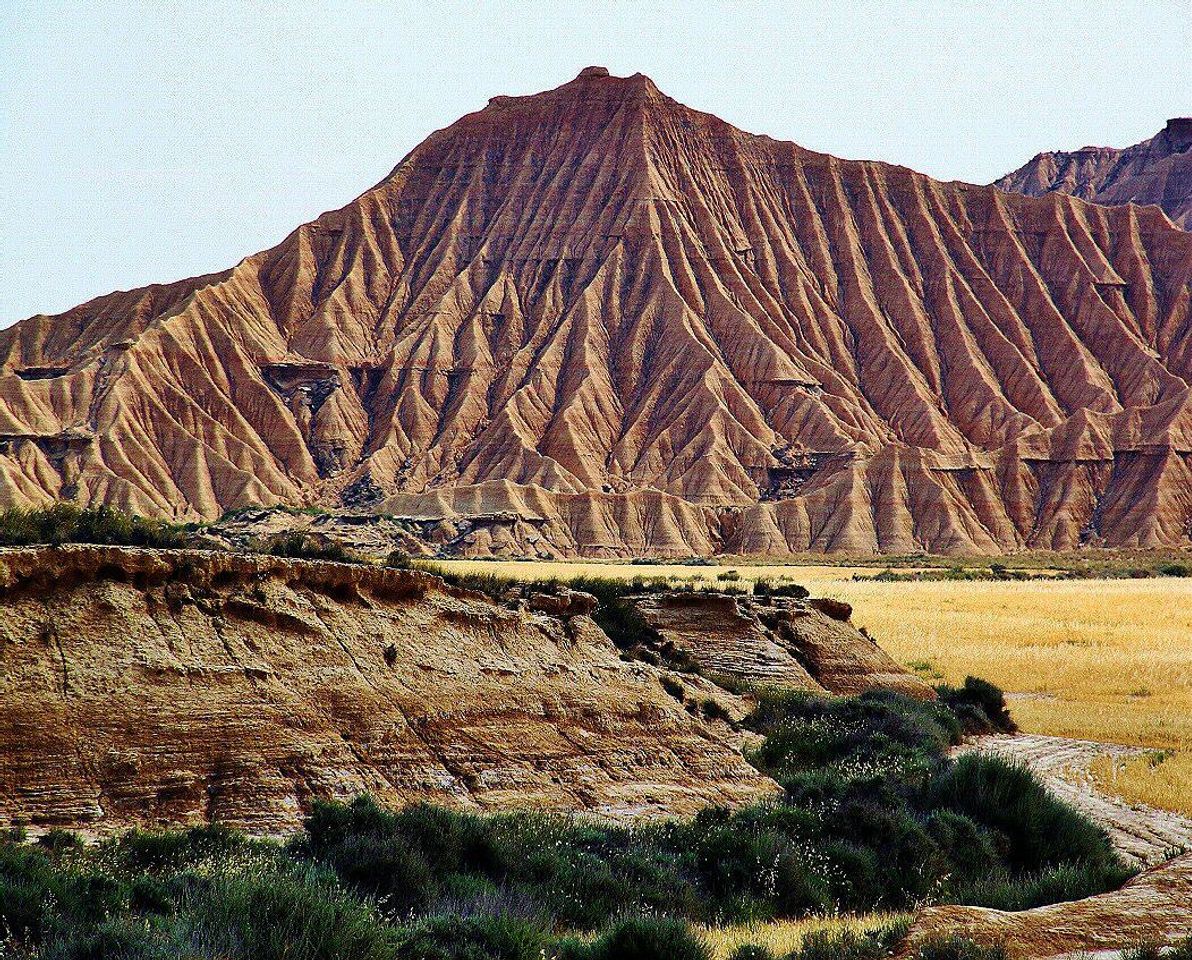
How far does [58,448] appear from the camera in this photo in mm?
104188

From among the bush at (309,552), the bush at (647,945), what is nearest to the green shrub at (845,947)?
the bush at (647,945)

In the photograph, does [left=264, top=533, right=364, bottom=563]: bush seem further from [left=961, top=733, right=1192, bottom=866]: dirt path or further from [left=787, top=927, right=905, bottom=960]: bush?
[left=787, top=927, right=905, bottom=960]: bush

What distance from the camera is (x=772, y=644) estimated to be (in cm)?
2625

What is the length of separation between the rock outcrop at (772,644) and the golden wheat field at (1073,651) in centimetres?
346

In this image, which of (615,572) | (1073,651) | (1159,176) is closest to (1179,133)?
(1159,176)

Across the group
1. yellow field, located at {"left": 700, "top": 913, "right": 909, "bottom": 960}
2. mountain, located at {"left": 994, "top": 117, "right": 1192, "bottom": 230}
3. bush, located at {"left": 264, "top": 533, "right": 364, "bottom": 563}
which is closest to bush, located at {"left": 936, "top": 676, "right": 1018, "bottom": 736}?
bush, located at {"left": 264, "top": 533, "right": 364, "bottom": 563}

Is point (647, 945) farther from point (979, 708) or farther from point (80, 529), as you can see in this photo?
point (979, 708)

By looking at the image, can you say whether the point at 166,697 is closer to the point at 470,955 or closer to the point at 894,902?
the point at 470,955

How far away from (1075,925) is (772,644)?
57.1 ft

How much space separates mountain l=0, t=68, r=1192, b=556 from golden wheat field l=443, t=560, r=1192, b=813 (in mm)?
45615

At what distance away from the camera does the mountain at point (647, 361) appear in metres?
105

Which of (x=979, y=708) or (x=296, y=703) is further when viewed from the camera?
(x=979, y=708)

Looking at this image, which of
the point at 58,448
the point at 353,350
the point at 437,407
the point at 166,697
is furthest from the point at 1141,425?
the point at 166,697

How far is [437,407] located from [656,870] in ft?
368
